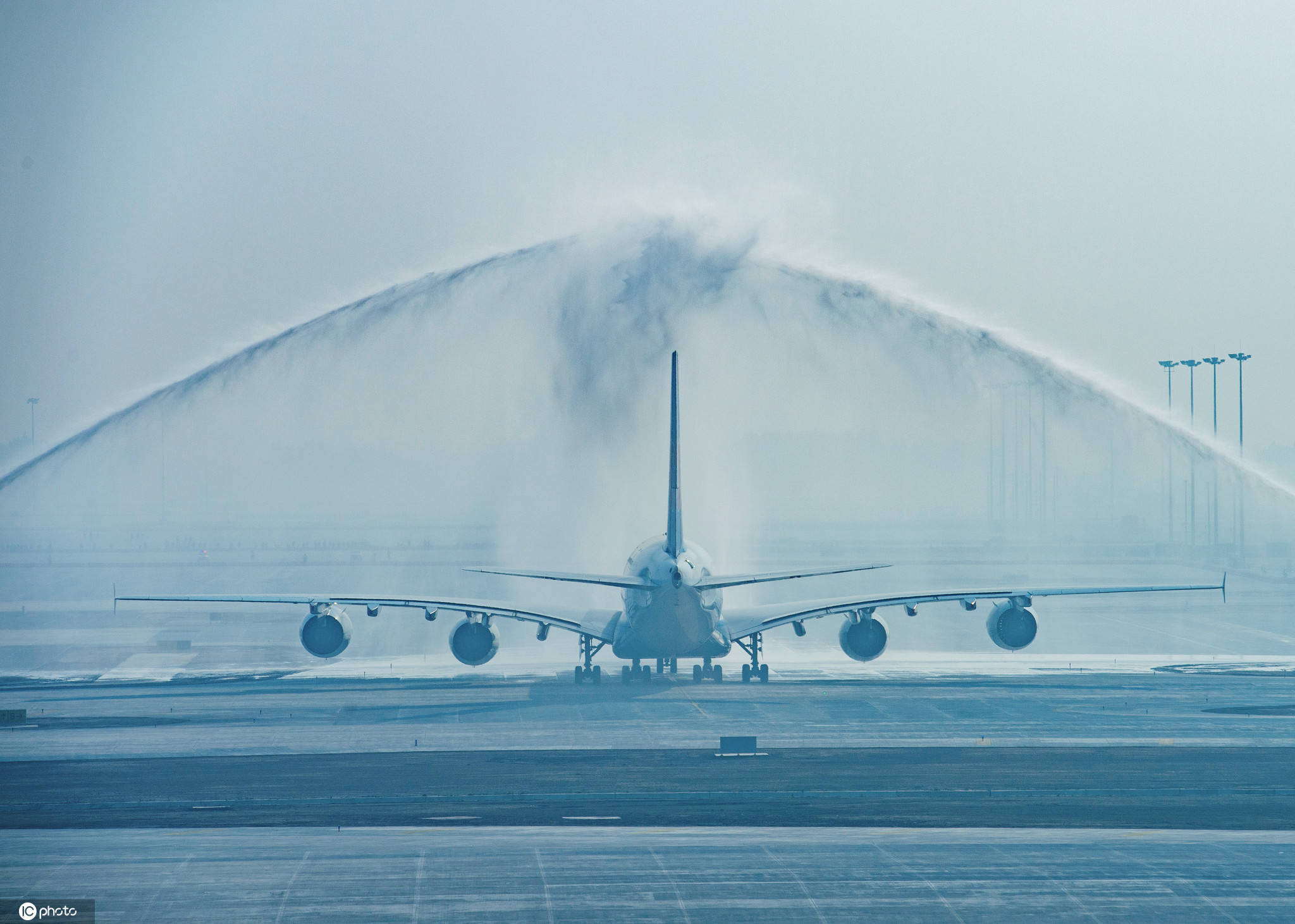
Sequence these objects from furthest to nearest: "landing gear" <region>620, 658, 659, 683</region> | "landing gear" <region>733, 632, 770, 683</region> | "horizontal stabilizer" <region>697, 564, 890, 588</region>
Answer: "landing gear" <region>620, 658, 659, 683</region> → "landing gear" <region>733, 632, 770, 683</region> → "horizontal stabilizer" <region>697, 564, 890, 588</region>

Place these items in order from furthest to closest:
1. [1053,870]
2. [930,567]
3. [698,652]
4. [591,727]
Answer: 1. [930,567]
2. [698,652]
3. [591,727]
4. [1053,870]

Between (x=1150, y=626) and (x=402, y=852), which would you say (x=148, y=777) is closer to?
(x=402, y=852)

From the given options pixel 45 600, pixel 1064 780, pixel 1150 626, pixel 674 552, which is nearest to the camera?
pixel 1064 780

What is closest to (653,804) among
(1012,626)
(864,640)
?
(864,640)

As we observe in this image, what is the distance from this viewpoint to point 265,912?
25.9 meters

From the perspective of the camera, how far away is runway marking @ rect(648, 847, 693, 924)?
25672 millimetres

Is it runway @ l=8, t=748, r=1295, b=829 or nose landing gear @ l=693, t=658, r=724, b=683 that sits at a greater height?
nose landing gear @ l=693, t=658, r=724, b=683

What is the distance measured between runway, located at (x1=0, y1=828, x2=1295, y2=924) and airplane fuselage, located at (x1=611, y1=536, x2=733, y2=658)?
892 inches

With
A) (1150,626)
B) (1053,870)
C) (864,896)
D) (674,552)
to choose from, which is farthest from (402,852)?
(1150,626)

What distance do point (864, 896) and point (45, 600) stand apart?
9934cm

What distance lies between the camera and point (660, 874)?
28.5m

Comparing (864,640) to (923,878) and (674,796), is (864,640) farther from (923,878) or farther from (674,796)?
(923,878)

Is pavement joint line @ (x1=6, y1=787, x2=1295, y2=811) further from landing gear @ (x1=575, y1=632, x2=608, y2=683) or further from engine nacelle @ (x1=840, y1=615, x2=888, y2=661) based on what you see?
landing gear @ (x1=575, y1=632, x2=608, y2=683)

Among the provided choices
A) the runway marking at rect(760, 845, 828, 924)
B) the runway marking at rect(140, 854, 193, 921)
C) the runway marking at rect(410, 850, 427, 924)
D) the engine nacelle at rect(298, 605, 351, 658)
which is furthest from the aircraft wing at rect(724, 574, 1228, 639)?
the runway marking at rect(140, 854, 193, 921)
